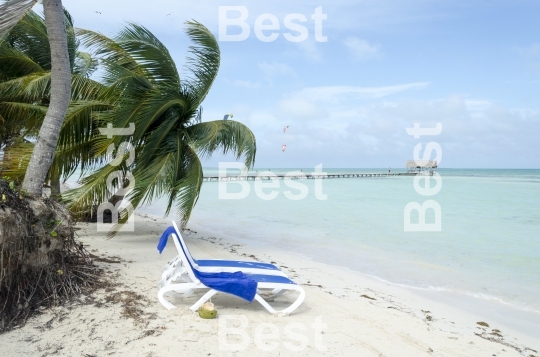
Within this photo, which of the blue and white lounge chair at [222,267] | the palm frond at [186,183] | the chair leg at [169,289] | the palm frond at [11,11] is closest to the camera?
the chair leg at [169,289]

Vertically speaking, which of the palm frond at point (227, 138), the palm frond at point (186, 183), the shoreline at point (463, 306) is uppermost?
the palm frond at point (227, 138)

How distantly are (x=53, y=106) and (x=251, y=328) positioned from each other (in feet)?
12.2

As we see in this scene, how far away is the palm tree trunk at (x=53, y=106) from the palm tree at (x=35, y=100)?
7.29ft

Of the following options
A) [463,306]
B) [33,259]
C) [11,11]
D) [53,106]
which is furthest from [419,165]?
[33,259]

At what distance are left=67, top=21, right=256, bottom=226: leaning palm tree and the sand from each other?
187cm

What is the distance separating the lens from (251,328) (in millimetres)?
4078

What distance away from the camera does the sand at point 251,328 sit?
3.57 m

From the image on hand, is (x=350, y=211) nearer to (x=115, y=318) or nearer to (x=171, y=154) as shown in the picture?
(x=171, y=154)

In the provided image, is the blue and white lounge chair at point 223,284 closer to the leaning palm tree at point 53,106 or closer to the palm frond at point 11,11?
the leaning palm tree at point 53,106

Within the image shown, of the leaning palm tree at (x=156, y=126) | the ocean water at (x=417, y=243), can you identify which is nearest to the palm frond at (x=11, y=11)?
the leaning palm tree at (x=156, y=126)

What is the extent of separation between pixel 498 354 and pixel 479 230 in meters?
10.7

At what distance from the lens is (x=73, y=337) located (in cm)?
362

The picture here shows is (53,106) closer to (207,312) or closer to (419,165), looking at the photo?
(207,312)

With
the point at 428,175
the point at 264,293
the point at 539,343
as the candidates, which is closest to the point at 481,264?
the point at 539,343
